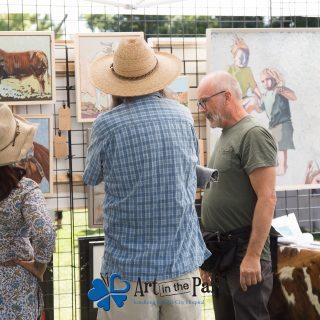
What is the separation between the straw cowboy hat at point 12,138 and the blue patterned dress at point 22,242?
0.12 m

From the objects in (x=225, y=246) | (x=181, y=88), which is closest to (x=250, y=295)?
(x=225, y=246)

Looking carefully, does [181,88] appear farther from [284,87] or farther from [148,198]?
[148,198]

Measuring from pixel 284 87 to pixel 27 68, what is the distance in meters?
1.74

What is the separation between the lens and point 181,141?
9.20ft

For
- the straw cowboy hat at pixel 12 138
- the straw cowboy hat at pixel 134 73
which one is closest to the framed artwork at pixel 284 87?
the straw cowboy hat at pixel 134 73

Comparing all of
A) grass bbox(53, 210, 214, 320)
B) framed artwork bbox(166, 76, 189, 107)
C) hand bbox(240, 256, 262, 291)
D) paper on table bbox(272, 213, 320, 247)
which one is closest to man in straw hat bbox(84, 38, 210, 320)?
hand bbox(240, 256, 262, 291)

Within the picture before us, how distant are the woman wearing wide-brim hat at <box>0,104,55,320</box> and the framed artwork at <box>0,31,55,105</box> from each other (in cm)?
119

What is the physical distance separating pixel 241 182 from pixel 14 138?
1136mm

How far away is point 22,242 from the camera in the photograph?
9.74ft

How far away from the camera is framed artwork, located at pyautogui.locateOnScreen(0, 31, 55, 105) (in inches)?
165

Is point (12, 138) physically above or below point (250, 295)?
above

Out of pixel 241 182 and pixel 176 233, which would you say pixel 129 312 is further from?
pixel 241 182

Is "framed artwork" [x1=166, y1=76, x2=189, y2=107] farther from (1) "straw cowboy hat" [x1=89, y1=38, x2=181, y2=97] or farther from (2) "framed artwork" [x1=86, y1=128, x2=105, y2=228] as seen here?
(1) "straw cowboy hat" [x1=89, y1=38, x2=181, y2=97]

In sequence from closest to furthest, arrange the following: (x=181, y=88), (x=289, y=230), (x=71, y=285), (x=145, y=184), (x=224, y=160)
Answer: (x=145, y=184) < (x=224, y=160) < (x=289, y=230) < (x=181, y=88) < (x=71, y=285)
